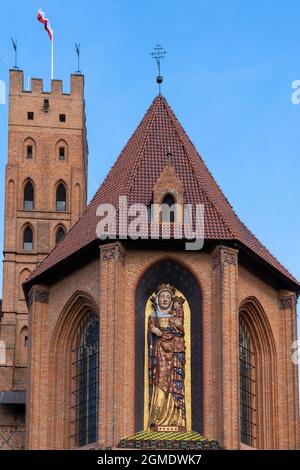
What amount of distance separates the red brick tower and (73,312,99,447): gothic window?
875 inches

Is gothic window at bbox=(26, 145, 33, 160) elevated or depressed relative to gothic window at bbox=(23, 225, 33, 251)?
elevated

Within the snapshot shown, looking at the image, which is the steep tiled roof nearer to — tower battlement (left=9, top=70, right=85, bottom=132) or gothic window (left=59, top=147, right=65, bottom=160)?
gothic window (left=59, top=147, right=65, bottom=160)

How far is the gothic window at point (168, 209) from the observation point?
40.2 metres

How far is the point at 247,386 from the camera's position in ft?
133

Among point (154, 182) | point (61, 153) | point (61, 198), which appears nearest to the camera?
point (154, 182)

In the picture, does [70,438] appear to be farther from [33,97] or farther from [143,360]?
[33,97]

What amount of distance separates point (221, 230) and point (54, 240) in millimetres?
29432

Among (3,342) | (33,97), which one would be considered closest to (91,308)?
(3,342)

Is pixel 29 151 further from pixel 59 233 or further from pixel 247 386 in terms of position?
pixel 247 386

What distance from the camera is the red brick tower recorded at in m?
66.1

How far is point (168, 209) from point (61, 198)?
30.3 meters

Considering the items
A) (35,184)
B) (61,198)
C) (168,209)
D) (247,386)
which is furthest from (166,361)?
(61,198)

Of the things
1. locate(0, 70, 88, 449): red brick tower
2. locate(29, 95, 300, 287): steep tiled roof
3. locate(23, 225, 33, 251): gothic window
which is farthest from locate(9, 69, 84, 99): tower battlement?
locate(29, 95, 300, 287): steep tiled roof

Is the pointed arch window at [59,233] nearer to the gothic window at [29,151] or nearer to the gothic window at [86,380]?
the gothic window at [29,151]
